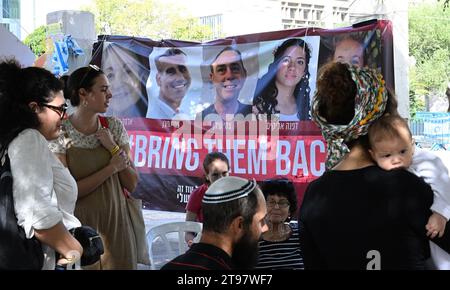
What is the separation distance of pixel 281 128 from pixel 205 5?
27883 millimetres

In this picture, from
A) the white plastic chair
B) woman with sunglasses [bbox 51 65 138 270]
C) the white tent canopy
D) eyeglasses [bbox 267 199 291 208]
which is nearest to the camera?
woman with sunglasses [bbox 51 65 138 270]

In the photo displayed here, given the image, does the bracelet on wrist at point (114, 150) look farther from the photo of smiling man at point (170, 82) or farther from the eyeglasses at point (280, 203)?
the photo of smiling man at point (170, 82)

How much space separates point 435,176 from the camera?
5.83 ft

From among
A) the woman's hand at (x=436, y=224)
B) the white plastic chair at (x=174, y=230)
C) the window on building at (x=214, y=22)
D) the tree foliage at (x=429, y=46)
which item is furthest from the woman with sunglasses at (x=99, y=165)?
the tree foliage at (x=429, y=46)

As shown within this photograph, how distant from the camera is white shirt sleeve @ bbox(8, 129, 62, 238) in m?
1.99

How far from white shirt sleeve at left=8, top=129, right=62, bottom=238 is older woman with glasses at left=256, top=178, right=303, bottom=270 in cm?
119

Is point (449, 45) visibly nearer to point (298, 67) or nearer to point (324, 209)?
point (298, 67)

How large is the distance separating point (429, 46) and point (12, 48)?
30007 mm

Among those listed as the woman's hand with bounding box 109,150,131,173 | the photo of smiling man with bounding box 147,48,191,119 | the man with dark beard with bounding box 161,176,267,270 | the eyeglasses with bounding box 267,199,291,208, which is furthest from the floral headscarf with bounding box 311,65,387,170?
the photo of smiling man with bounding box 147,48,191,119

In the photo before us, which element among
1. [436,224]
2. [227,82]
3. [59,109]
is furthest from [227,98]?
[436,224]

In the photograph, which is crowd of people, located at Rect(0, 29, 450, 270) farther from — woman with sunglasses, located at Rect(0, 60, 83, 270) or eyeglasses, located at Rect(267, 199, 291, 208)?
eyeglasses, located at Rect(267, 199, 291, 208)

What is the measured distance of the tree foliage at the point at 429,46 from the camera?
30.6 m

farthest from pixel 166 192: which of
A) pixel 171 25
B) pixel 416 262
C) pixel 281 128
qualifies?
pixel 171 25

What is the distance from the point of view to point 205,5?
1272 inches
